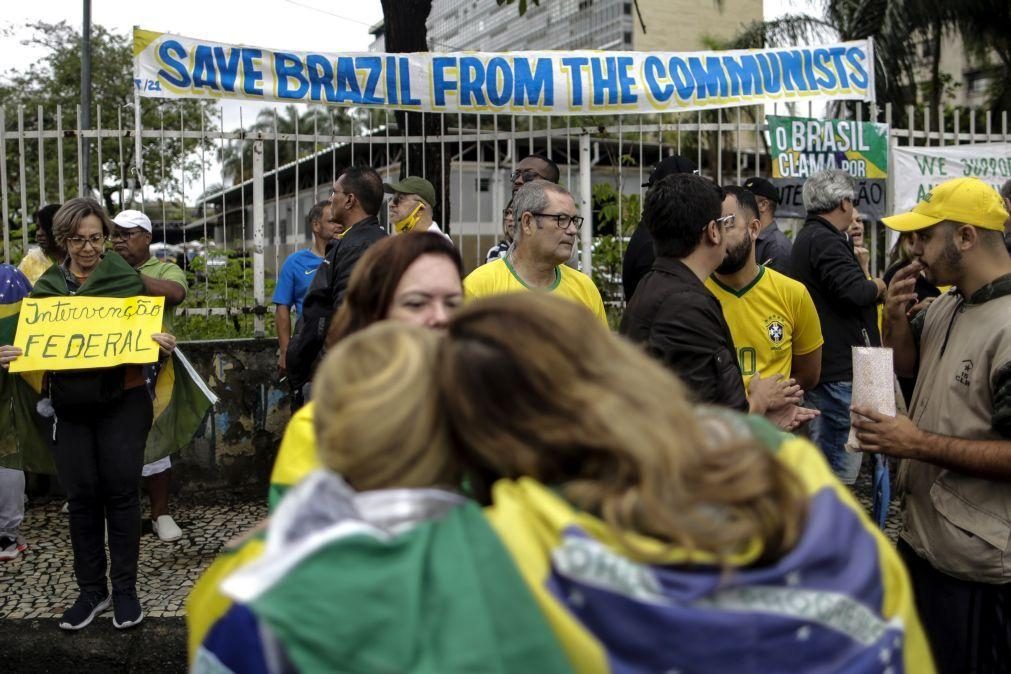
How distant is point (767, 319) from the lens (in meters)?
3.79

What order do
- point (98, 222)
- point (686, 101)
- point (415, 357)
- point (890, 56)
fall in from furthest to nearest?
point (890, 56) < point (686, 101) < point (98, 222) < point (415, 357)

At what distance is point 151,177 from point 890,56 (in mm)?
17648

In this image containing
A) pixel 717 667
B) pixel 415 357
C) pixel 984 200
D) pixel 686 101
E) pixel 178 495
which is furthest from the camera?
pixel 686 101

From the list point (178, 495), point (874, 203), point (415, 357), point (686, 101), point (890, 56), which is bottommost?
point (178, 495)

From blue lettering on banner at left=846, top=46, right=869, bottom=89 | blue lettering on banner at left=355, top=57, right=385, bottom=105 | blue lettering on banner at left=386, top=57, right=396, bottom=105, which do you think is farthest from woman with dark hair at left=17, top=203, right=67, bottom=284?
blue lettering on banner at left=846, top=46, right=869, bottom=89

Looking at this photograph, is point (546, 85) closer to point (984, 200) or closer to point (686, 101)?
point (686, 101)

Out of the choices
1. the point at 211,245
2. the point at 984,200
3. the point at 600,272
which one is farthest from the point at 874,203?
Result: the point at 211,245

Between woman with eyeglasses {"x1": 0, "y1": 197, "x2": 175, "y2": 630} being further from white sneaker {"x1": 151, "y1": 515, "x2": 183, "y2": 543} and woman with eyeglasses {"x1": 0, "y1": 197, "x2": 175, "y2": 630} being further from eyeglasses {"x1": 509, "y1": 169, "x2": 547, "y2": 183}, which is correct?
eyeglasses {"x1": 509, "y1": 169, "x2": 547, "y2": 183}

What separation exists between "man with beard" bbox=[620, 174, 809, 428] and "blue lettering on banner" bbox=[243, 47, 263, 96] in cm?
404

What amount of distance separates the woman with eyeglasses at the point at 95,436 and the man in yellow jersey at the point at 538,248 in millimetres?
1574

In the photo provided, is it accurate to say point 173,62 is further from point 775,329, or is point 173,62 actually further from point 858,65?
point 858,65

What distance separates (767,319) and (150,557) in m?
3.61

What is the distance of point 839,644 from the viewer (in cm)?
121

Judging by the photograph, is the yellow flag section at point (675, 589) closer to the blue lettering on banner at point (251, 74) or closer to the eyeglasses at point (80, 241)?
the eyeglasses at point (80, 241)
